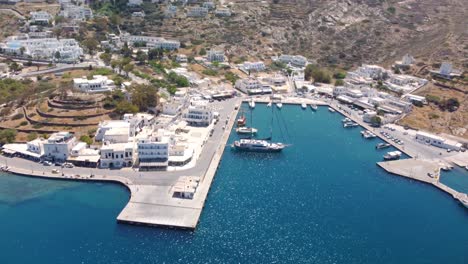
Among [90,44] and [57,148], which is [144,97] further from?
[90,44]

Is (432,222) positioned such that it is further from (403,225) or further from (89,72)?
(89,72)

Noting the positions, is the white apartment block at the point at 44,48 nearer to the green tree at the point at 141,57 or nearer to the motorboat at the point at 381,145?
the green tree at the point at 141,57

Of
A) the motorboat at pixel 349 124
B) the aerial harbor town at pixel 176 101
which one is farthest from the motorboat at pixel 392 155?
the motorboat at pixel 349 124

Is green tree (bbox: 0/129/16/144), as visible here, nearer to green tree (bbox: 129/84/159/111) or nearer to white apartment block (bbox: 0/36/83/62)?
green tree (bbox: 129/84/159/111)

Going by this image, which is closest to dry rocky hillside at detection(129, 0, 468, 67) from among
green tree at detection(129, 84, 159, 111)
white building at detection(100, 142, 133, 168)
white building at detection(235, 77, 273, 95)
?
white building at detection(235, 77, 273, 95)

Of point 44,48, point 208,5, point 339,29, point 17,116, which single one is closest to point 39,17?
point 44,48

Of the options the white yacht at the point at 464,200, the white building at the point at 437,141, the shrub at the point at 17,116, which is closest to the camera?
the white yacht at the point at 464,200

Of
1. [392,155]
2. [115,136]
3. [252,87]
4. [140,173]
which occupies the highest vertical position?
[252,87]
